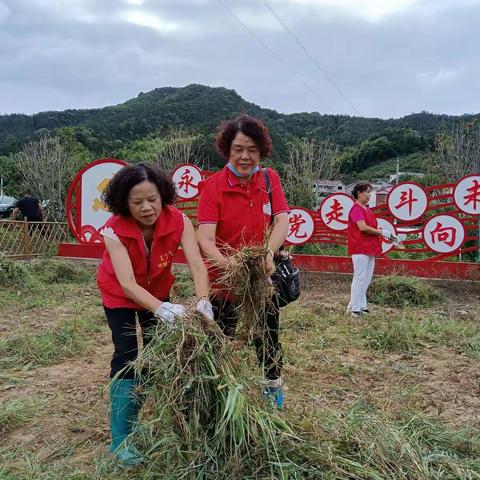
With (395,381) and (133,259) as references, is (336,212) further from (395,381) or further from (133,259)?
(133,259)

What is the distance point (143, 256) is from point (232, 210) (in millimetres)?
487

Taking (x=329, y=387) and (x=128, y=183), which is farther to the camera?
(x=329, y=387)

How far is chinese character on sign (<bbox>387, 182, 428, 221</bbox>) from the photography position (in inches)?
289

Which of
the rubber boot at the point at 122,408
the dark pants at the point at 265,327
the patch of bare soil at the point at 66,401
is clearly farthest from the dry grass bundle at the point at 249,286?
the patch of bare soil at the point at 66,401

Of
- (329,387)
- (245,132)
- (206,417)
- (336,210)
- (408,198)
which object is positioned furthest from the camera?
(336,210)

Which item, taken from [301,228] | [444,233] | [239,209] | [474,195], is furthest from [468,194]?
[239,209]

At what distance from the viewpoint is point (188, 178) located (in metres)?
8.46

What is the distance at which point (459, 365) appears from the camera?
3674 mm

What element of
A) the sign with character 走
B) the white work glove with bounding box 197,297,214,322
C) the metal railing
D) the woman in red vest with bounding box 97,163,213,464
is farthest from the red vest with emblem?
the metal railing

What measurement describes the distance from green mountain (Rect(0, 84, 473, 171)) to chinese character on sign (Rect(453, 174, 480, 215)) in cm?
2039

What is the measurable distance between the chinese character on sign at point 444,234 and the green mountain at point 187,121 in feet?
67.0

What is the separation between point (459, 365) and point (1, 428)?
2895mm

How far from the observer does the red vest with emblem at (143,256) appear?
85.9 inches

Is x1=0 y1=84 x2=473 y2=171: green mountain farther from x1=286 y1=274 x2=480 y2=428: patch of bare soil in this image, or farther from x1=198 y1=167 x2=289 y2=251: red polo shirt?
x1=198 y1=167 x2=289 y2=251: red polo shirt
